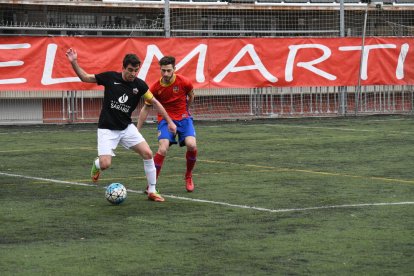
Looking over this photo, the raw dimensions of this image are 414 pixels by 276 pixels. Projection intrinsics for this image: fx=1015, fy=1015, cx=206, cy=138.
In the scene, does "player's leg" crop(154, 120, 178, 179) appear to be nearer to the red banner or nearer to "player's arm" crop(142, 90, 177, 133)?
"player's arm" crop(142, 90, 177, 133)

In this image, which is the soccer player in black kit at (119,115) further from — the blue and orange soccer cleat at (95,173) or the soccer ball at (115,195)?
the blue and orange soccer cleat at (95,173)

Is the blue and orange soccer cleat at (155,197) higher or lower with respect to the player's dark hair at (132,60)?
lower

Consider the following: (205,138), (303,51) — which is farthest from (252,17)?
(205,138)

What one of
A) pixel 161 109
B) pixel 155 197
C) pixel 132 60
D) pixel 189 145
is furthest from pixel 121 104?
pixel 189 145

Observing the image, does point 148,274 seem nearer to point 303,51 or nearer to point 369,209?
point 369,209

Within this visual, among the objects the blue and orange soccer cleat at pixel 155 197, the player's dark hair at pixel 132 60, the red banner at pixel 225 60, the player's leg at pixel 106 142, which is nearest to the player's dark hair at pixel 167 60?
the player's dark hair at pixel 132 60

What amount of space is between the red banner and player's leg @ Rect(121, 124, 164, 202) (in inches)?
506

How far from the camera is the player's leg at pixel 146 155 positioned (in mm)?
12305

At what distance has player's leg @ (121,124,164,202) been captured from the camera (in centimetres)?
1230

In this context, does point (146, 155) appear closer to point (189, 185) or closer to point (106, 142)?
point (106, 142)

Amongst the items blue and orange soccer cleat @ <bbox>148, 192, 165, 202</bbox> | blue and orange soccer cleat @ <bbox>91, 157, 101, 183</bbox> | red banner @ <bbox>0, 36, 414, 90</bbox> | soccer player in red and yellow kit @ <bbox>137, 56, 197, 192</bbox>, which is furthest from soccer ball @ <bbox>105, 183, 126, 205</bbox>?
red banner @ <bbox>0, 36, 414, 90</bbox>

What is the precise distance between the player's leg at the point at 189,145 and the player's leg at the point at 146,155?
958mm

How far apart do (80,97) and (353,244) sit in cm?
1953

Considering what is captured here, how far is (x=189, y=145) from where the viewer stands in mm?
13609
